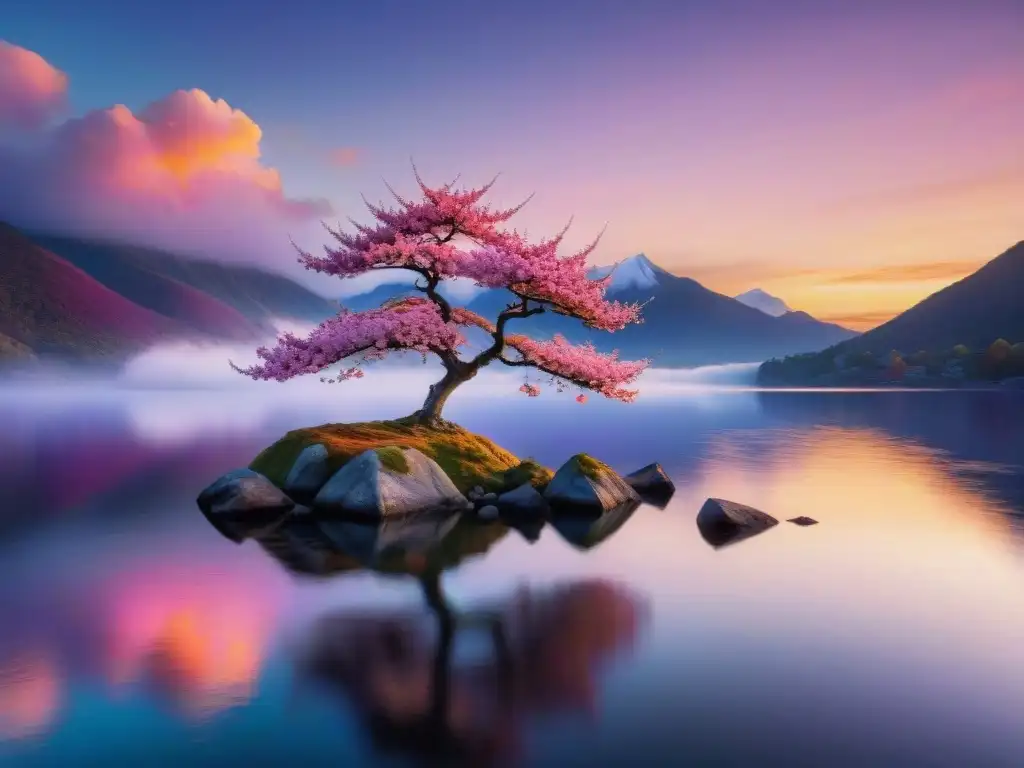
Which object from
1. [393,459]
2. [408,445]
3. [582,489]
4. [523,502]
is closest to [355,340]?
[408,445]

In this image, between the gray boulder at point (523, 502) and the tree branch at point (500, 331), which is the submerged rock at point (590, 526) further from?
the tree branch at point (500, 331)

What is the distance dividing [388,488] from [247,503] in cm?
425

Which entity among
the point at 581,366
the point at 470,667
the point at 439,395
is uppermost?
the point at 581,366

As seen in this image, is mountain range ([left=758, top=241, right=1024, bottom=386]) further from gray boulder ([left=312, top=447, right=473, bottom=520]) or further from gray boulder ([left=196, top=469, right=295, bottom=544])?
gray boulder ([left=196, top=469, right=295, bottom=544])

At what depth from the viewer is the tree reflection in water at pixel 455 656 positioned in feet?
29.0

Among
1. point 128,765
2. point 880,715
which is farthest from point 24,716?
point 880,715

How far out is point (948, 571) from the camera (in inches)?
661

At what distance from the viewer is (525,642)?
11.9 meters

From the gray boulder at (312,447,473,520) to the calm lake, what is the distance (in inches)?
A: 70.2

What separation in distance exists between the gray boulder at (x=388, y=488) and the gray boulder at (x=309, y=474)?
79 centimetres

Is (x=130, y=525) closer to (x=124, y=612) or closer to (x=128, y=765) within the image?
(x=124, y=612)

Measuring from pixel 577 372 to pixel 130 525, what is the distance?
14147 millimetres

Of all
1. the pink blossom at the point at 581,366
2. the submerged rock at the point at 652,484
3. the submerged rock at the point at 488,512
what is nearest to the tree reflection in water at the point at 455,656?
the submerged rock at the point at 488,512

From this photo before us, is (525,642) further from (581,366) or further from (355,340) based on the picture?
(581,366)
